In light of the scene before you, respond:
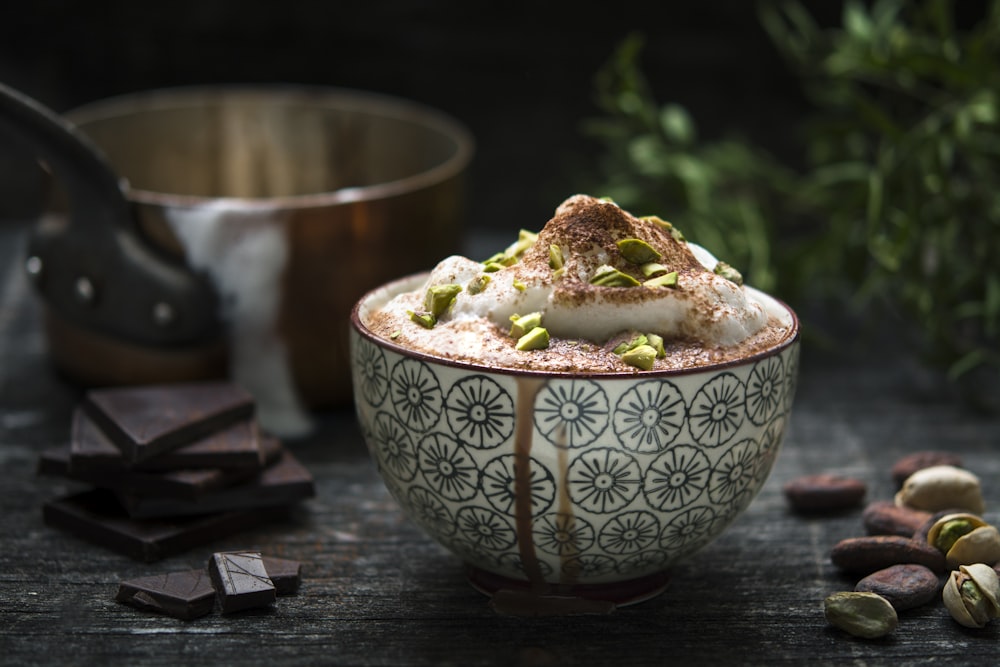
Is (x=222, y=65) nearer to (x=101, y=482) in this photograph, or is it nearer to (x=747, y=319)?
(x=101, y=482)

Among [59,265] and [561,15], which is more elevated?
[561,15]

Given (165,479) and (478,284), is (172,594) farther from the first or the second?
(478,284)

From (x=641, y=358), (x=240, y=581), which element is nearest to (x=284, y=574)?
(x=240, y=581)

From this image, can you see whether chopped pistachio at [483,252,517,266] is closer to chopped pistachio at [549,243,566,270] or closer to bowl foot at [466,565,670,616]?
chopped pistachio at [549,243,566,270]

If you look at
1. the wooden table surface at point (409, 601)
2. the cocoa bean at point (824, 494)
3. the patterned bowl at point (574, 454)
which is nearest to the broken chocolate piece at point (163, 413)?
the wooden table surface at point (409, 601)

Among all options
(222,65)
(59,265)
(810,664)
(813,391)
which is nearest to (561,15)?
(222,65)

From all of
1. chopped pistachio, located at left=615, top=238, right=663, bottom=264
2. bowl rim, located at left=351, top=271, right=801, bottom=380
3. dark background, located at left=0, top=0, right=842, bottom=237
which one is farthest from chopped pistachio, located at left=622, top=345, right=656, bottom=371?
dark background, located at left=0, top=0, right=842, bottom=237

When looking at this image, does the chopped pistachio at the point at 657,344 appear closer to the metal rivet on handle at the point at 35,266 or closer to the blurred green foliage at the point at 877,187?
the blurred green foliage at the point at 877,187
